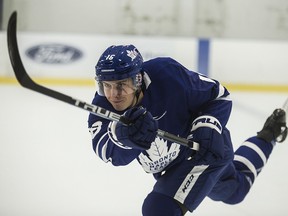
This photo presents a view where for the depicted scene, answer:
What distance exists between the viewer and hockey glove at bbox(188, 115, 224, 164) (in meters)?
2.22

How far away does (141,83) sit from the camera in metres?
2.22

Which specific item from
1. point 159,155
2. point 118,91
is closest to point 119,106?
point 118,91

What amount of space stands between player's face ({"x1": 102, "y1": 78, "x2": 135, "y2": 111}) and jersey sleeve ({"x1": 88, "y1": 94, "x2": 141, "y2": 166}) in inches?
5.6

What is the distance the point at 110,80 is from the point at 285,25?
453 centimetres

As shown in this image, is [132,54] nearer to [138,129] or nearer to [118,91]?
[118,91]

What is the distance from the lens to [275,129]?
3148 millimetres

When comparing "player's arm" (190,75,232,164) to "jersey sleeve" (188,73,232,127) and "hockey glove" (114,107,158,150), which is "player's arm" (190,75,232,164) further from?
"hockey glove" (114,107,158,150)

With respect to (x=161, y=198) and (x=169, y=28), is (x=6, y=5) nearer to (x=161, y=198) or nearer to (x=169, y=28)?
(x=169, y=28)

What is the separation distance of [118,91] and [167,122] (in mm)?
322

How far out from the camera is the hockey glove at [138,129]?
1938mm

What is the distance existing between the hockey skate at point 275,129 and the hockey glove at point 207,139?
2.95 feet

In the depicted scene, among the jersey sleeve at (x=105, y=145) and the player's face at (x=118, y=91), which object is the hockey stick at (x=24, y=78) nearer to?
the player's face at (x=118, y=91)

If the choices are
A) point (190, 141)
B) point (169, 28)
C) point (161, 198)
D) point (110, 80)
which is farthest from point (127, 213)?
point (169, 28)

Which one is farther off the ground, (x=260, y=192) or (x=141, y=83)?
(x=141, y=83)
